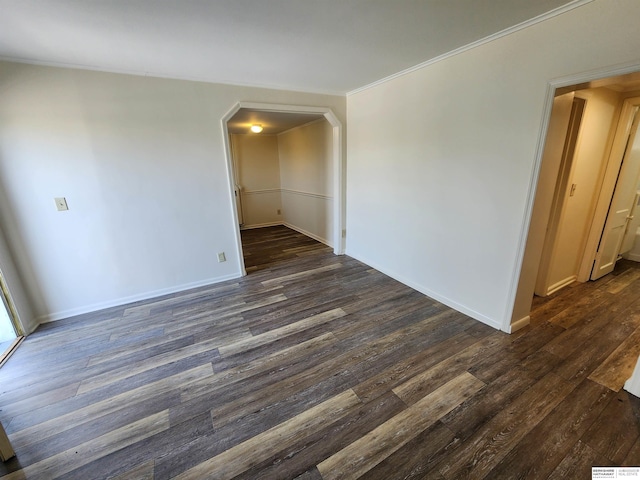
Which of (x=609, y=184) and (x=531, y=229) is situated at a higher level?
(x=609, y=184)

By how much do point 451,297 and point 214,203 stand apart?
9.83ft

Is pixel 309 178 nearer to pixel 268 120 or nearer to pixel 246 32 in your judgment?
pixel 268 120

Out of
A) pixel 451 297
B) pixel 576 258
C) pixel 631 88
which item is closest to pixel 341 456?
pixel 451 297

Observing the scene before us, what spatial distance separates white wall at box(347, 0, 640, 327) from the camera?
1725 millimetres

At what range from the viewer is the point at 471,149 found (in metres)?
2.37

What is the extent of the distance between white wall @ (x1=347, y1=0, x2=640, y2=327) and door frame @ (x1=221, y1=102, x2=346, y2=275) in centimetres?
36

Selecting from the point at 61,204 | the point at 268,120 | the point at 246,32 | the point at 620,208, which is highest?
the point at 246,32

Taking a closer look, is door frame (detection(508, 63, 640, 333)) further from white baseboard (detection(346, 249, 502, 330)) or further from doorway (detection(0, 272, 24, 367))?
doorway (detection(0, 272, 24, 367))

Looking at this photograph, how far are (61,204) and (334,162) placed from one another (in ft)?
10.7

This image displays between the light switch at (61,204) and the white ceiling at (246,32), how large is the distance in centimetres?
120

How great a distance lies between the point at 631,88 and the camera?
8.57ft

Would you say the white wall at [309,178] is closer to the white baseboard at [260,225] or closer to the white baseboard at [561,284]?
the white baseboard at [260,225]

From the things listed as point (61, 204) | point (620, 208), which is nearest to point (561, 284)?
point (620, 208)

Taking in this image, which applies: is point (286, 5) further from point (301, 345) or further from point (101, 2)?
point (301, 345)
